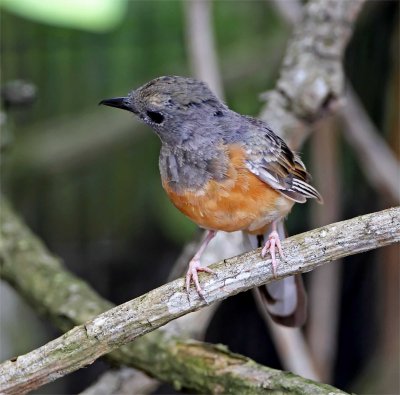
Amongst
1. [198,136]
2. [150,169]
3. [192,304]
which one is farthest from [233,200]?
[150,169]

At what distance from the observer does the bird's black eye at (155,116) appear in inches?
101

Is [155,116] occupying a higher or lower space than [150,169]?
lower

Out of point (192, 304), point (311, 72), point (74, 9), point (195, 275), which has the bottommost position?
point (192, 304)

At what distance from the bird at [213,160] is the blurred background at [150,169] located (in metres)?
1.66

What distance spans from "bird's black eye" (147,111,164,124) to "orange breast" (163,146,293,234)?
20 centimetres

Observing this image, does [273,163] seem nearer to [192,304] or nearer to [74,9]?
[192,304]

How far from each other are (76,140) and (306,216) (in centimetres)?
142

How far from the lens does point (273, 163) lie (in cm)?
260

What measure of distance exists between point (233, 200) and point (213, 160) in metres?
0.15

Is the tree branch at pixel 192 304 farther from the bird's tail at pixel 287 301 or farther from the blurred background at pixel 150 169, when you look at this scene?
the blurred background at pixel 150 169

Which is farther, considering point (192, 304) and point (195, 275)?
point (195, 275)

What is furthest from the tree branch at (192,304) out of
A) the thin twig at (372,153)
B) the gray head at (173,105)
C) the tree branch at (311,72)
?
the thin twig at (372,153)

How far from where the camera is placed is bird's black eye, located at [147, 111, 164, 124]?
256 centimetres

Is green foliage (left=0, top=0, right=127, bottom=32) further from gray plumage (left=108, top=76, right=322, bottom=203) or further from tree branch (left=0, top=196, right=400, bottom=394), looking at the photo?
tree branch (left=0, top=196, right=400, bottom=394)
